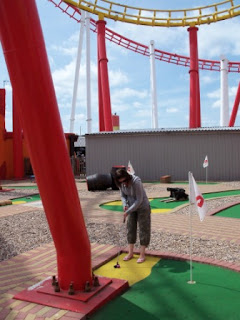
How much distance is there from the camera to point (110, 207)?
9.60 metres

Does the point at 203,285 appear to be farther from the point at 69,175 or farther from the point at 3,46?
the point at 3,46

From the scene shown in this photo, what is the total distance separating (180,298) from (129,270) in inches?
39.9

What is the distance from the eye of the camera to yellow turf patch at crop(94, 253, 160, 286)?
409 centimetres

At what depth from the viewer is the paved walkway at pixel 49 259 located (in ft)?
10.3

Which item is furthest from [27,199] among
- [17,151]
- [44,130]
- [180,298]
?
[44,130]

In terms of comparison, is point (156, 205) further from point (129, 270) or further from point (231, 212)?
point (129, 270)

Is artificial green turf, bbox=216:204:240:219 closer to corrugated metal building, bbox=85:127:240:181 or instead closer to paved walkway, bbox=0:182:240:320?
paved walkway, bbox=0:182:240:320

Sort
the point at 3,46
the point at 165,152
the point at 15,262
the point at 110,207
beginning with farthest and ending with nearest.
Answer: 1. the point at 165,152
2. the point at 110,207
3. the point at 15,262
4. the point at 3,46

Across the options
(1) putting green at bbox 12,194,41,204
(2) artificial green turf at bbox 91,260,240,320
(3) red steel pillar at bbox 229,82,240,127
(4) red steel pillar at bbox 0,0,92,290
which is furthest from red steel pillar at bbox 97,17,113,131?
(4) red steel pillar at bbox 0,0,92,290

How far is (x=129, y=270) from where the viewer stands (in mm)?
4312

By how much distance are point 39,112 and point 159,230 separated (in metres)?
4.22

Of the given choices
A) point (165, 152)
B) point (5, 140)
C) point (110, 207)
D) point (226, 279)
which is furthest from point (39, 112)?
point (5, 140)

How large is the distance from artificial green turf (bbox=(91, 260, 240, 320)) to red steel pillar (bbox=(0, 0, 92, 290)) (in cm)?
51

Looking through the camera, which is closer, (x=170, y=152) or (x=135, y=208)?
(x=135, y=208)
